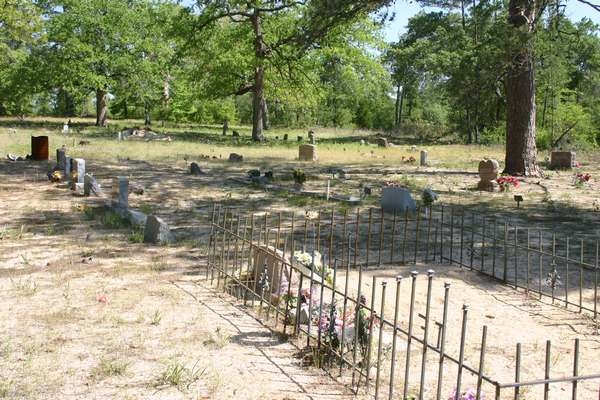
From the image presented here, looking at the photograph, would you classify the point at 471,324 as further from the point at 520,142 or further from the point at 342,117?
the point at 342,117

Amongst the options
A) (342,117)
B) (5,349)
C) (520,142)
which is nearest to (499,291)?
(5,349)

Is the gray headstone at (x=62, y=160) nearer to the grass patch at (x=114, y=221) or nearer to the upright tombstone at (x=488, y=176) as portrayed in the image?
the grass patch at (x=114, y=221)

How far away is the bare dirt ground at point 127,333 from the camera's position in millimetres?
4820


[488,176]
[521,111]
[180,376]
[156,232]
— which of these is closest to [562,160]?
[521,111]

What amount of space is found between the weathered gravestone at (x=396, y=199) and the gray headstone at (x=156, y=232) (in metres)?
5.06

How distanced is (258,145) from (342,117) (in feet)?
99.6

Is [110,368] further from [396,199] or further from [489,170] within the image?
[489,170]

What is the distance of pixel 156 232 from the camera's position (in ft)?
32.3

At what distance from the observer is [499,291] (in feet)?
25.8

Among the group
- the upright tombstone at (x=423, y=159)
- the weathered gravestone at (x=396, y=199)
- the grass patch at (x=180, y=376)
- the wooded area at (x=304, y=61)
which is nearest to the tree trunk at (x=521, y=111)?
the wooded area at (x=304, y=61)

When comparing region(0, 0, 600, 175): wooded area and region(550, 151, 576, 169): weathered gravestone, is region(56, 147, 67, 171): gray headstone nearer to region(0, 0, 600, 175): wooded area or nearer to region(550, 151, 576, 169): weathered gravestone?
region(0, 0, 600, 175): wooded area

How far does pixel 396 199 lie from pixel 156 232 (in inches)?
216

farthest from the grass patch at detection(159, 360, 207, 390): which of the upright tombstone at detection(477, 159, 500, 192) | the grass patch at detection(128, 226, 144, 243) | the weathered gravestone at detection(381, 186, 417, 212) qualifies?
the upright tombstone at detection(477, 159, 500, 192)

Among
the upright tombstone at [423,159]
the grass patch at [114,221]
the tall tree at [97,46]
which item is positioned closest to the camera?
the grass patch at [114,221]
